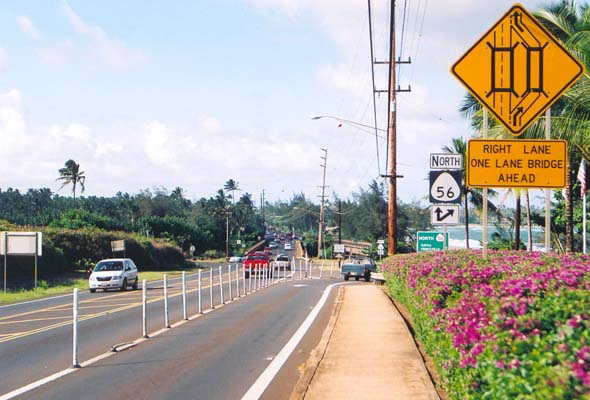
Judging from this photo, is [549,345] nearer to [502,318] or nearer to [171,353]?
[502,318]

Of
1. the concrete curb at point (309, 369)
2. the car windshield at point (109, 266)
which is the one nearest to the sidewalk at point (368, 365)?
the concrete curb at point (309, 369)

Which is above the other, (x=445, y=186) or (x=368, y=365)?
(x=445, y=186)

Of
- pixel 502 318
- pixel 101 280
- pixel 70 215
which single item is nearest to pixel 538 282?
pixel 502 318

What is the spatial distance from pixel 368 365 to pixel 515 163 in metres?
3.68

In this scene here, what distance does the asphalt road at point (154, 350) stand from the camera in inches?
413

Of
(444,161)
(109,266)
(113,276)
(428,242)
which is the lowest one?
(113,276)

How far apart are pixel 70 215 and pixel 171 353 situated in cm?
7088

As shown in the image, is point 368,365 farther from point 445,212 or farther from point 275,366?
point 445,212

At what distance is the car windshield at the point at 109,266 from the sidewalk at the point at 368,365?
20652 mm

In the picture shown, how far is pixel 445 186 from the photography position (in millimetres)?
18312

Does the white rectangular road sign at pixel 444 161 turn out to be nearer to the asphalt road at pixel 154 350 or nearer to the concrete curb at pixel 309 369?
the asphalt road at pixel 154 350

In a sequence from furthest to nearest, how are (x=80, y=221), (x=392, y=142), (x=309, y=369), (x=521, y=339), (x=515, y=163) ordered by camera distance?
(x=80, y=221) < (x=392, y=142) < (x=515, y=163) < (x=309, y=369) < (x=521, y=339)

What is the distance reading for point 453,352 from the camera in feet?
21.5

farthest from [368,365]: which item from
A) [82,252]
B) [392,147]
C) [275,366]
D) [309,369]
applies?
[82,252]
